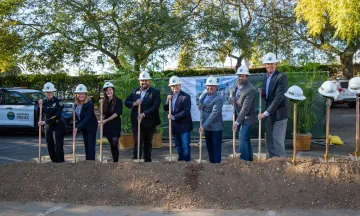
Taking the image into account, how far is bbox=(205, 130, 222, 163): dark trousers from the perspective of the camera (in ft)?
25.1

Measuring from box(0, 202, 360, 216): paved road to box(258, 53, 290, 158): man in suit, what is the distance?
201 centimetres

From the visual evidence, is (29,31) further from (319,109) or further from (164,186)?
(164,186)

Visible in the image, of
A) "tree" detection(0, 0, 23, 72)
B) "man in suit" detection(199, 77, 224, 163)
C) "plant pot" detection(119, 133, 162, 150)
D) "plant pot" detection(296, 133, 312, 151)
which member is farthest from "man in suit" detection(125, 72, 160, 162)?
"tree" detection(0, 0, 23, 72)

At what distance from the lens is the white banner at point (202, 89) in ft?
39.0

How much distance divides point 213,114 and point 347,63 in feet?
72.2

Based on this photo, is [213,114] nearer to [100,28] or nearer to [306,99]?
[306,99]

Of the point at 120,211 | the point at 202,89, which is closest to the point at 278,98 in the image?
the point at 120,211

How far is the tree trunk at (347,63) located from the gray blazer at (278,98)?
2032 cm

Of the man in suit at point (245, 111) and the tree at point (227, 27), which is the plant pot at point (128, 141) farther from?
the tree at point (227, 27)

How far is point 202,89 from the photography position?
12.0m

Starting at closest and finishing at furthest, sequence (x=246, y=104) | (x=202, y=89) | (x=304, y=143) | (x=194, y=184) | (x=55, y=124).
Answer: (x=194, y=184) < (x=246, y=104) < (x=55, y=124) < (x=304, y=143) < (x=202, y=89)

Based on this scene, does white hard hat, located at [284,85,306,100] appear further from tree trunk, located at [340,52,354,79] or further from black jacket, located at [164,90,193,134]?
tree trunk, located at [340,52,354,79]

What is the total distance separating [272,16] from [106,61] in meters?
9.63

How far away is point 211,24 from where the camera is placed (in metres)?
19.8
